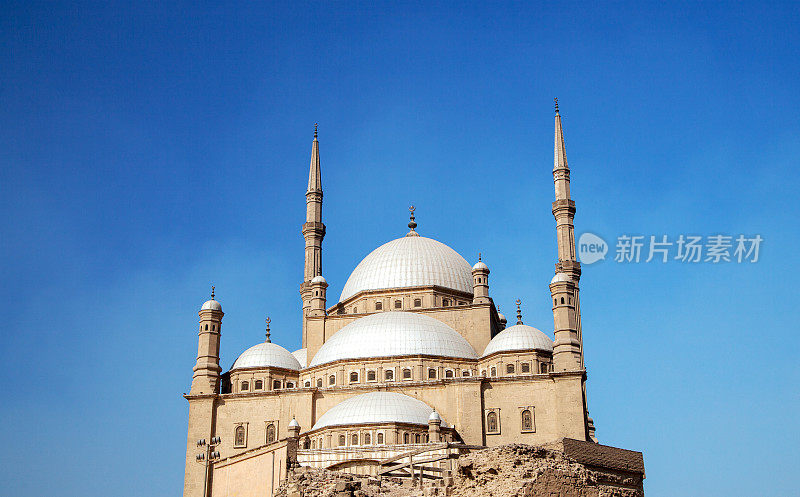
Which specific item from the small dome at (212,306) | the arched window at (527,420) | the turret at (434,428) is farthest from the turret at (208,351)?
the arched window at (527,420)

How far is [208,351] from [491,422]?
9541 mm

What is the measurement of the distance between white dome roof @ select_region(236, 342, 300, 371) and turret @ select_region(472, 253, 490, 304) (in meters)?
6.65

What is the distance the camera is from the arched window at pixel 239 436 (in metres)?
29.4

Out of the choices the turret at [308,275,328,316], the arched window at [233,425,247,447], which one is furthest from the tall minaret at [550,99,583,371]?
the arched window at [233,425,247,447]

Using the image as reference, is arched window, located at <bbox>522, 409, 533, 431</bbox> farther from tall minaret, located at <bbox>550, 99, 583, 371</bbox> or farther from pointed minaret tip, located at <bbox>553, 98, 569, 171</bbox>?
pointed minaret tip, located at <bbox>553, 98, 569, 171</bbox>

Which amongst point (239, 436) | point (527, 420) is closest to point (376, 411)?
point (527, 420)

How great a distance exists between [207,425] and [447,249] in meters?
11.8

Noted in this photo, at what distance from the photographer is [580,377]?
27516 millimetres

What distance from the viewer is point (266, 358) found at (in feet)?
103

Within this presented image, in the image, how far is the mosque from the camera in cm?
2591

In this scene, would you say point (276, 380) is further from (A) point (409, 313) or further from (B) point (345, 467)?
(B) point (345, 467)

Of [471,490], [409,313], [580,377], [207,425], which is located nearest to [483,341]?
[409,313]

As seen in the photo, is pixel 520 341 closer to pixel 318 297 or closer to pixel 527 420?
pixel 527 420

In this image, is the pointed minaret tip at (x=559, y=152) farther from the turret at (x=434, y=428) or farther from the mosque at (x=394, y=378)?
the turret at (x=434, y=428)
